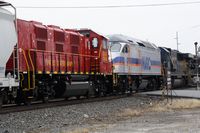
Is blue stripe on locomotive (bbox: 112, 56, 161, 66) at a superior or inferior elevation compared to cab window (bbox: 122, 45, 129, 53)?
inferior

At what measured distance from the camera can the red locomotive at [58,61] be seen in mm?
17219

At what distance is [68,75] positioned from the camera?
66.4ft

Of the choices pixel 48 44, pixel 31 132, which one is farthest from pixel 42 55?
pixel 31 132

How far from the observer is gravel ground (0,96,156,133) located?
11750 millimetres

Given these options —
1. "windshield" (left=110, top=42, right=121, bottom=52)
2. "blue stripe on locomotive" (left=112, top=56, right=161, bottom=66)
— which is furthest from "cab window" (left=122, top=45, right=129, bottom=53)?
"blue stripe on locomotive" (left=112, top=56, right=161, bottom=66)

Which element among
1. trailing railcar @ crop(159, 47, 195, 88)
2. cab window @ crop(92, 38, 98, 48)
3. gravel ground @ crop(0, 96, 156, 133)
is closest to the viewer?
gravel ground @ crop(0, 96, 156, 133)

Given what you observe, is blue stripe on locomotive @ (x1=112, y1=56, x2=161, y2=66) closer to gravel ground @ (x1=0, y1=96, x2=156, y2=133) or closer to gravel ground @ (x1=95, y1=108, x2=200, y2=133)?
gravel ground @ (x1=0, y1=96, x2=156, y2=133)

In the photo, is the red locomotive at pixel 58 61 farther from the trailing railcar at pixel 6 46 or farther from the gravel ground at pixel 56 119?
the gravel ground at pixel 56 119

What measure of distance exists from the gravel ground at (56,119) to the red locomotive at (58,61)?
2053 millimetres

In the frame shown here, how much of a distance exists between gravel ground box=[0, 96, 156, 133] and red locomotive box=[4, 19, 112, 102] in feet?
6.74

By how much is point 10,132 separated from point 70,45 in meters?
10.4

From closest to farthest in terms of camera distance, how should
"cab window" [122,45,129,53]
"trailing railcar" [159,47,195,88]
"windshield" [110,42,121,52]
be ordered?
"windshield" [110,42,121,52] → "cab window" [122,45,129,53] → "trailing railcar" [159,47,195,88]

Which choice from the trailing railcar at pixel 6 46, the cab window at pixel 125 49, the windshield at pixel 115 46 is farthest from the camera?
the cab window at pixel 125 49

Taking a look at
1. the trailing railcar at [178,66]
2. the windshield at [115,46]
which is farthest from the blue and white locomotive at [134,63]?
the trailing railcar at [178,66]
